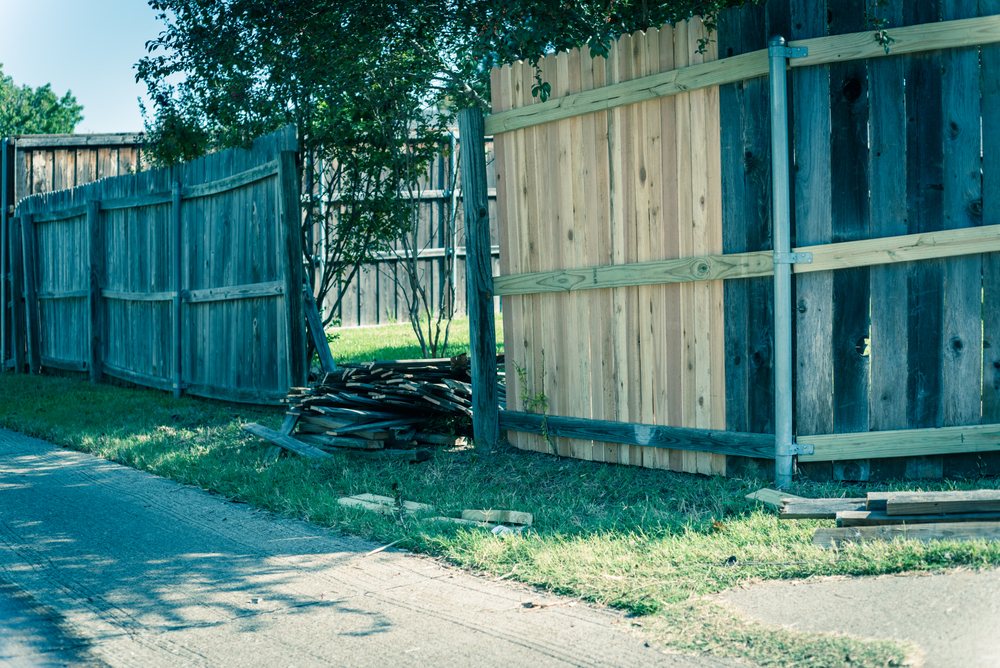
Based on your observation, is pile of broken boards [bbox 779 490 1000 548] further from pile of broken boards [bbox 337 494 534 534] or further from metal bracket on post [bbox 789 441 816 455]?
pile of broken boards [bbox 337 494 534 534]

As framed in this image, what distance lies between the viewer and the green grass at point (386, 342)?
485 inches

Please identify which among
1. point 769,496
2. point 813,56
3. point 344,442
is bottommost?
point 769,496

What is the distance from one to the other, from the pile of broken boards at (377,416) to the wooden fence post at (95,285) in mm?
Result: 6459

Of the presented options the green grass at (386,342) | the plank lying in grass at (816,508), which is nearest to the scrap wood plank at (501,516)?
the plank lying in grass at (816,508)

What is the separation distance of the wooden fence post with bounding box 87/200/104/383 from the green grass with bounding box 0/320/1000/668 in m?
4.91

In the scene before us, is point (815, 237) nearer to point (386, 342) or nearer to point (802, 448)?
point (802, 448)

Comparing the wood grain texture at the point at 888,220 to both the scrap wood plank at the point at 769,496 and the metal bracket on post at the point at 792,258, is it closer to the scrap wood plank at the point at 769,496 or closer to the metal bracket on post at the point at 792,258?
the metal bracket on post at the point at 792,258

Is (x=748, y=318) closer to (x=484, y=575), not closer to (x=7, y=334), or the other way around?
(x=484, y=575)

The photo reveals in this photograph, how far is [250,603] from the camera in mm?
3916

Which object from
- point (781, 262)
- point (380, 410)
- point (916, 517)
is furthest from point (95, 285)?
point (916, 517)

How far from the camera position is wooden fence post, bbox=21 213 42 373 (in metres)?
14.8

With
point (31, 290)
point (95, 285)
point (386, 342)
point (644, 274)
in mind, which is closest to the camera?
point (644, 274)

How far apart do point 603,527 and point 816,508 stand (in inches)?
41.8

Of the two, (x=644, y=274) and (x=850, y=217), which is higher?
(x=850, y=217)
